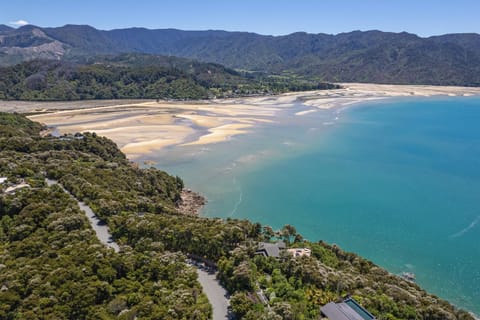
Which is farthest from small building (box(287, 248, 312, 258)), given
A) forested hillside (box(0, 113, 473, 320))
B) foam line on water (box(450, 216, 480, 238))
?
foam line on water (box(450, 216, 480, 238))

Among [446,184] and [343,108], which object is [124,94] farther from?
[446,184]

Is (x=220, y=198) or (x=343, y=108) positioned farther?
(x=343, y=108)

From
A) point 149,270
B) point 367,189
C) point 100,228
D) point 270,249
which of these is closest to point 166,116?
point 367,189

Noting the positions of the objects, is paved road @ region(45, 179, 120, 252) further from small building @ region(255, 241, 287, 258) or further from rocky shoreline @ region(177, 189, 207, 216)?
rocky shoreline @ region(177, 189, 207, 216)

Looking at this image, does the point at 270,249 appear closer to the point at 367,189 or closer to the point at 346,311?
the point at 346,311

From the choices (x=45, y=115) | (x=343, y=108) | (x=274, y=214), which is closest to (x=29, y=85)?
(x=45, y=115)

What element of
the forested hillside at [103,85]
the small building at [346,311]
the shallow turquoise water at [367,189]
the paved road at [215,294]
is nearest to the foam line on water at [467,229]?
the shallow turquoise water at [367,189]
